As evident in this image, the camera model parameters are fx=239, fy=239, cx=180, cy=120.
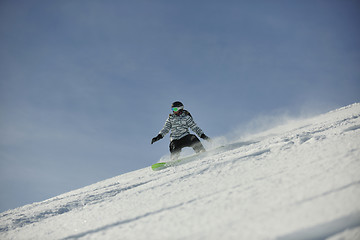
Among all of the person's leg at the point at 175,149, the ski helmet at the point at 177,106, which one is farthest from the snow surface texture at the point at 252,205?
the ski helmet at the point at 177,106

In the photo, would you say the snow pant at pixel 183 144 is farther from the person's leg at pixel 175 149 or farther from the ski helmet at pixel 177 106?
the ski helmet at pixel 177 106

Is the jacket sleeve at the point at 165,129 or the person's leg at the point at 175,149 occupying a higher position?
the jacket sleeve at the point at 165,129

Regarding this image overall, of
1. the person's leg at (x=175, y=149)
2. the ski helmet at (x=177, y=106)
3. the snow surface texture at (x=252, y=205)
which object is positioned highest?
the ski helmet at (x=177, y=106)

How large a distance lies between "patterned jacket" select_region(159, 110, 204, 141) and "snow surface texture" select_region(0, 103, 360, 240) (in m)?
4.28

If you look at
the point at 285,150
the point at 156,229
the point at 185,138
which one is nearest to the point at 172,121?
the point at 185,138

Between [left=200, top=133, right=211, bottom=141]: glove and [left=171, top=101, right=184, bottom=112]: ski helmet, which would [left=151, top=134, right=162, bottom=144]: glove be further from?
Answer: [left=200, top=133, right=211, bottom=141]: glove

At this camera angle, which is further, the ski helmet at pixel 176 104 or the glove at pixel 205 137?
the ski helmet at pixel 176 104

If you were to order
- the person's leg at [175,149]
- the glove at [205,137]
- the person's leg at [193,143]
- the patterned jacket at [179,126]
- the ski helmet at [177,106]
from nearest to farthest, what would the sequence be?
the person's leg at [193,143] < the person's leg at [175,149] < the glove at [205,137] < the patterned jacket at [179,126] < the ski helmet at [177,106]

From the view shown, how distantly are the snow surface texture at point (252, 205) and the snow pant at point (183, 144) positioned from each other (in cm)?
388

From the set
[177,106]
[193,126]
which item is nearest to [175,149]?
[193,126]

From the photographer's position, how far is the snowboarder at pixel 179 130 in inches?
288

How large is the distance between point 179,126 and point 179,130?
128mm

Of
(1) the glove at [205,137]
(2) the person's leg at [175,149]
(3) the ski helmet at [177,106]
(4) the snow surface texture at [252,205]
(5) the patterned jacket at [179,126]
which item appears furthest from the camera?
(3) the ski helmet at [177,106]

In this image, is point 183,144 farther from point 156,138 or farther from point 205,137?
point 156,138
